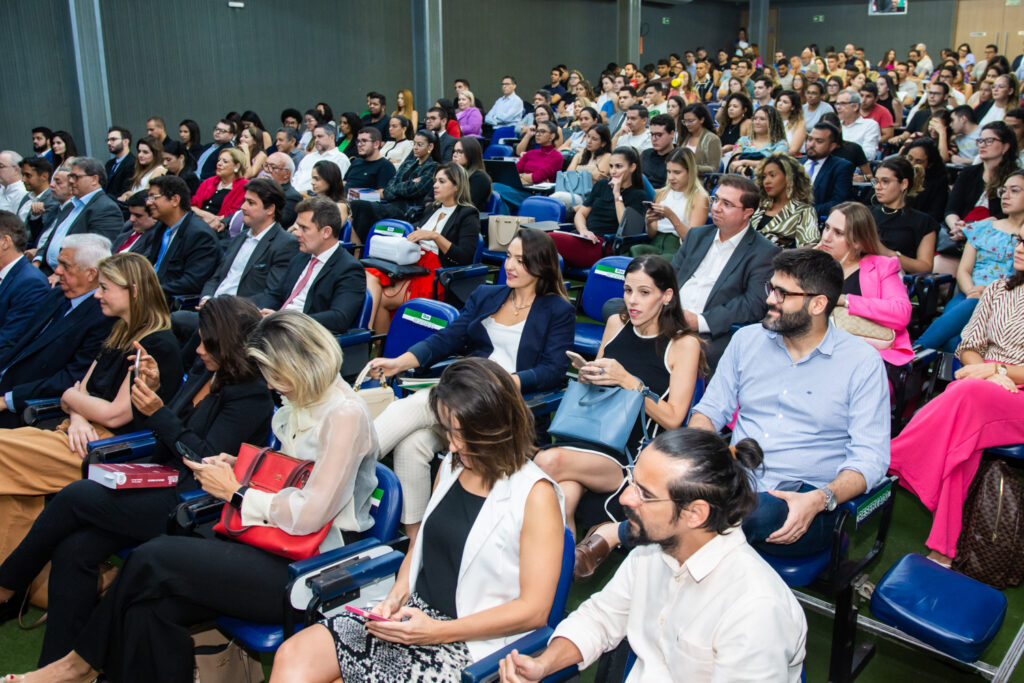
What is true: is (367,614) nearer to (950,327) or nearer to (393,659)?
(393,659)

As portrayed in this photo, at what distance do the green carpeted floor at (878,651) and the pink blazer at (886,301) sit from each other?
0.75 m

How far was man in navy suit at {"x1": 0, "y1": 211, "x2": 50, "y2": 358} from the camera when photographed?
4078 mm

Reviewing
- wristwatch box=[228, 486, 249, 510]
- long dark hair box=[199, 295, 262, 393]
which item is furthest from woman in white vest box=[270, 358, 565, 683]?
long dark hair box=[199, 295, 262, 393]

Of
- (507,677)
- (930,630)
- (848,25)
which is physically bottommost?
(930,630)

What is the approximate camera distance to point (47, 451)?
3.02 m

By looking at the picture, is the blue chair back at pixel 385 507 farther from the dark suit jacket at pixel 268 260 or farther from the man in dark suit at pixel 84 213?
the man in dark suit at pixel 84 213

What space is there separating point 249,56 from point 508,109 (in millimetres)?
3638

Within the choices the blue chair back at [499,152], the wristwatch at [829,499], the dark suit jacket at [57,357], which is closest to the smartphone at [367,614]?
the wristwatch at [829,499]

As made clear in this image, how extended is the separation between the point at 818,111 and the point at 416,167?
14.7 ft

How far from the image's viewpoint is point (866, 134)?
7.59 m

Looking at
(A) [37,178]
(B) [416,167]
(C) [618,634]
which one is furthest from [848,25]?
(C) [618,634]

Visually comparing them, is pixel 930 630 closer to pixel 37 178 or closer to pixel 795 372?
pixel 795 372

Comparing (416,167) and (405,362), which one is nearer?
(405,362)

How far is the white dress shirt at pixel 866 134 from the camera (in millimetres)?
7551
